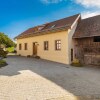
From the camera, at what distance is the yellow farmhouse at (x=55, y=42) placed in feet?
66.7

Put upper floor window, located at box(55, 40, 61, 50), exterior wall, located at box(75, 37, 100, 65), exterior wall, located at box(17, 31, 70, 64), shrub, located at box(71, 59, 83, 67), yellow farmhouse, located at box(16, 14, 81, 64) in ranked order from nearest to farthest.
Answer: exterior wall, located at box(75, 37, 100, 65)
shrub, located at box(71, 59, 83, 67)
yellow farmhouse, located at box(16, 14, 81, 64)
exterior wall, located at box(17, 31, 70, 64)
upper floor window, located at box(55, 40, 61, 50)

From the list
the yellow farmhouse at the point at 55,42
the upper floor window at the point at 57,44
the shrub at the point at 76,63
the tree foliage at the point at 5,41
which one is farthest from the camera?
the tree foliage at the point at 5,41

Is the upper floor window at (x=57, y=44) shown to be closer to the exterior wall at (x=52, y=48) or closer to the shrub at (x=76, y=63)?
the exterior wall at (x=52, y=48)

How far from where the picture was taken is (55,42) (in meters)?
22.2

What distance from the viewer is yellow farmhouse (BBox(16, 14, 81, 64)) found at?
66.7 feet

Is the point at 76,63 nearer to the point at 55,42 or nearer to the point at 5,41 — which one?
the point at 55,42

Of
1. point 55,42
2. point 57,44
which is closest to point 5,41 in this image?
point 55,42

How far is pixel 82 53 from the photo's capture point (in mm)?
20297

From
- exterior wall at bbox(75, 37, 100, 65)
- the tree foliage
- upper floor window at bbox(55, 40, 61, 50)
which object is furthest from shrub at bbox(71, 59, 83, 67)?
the tree foliage

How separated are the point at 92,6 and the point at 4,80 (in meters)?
11.2

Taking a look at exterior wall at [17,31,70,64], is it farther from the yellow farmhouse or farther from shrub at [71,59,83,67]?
shrub at [71,59,83,67]

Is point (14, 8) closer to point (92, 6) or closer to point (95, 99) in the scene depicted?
point (92, 6)

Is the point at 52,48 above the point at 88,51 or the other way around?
above

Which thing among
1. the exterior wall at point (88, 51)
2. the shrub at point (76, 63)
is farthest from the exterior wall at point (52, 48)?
the exterior wall at point (88, 51)
